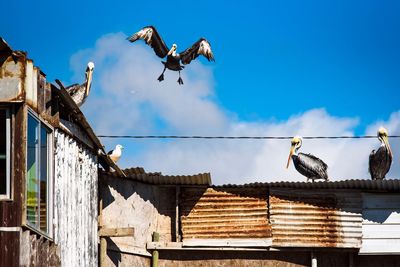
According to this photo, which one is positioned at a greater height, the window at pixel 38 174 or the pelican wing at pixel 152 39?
the pelican wing at pixel 152 39

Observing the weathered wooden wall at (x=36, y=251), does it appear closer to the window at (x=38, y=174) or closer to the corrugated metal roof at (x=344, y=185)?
the window at (x=38, y=174)

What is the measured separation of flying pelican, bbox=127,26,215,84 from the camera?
26688 mm

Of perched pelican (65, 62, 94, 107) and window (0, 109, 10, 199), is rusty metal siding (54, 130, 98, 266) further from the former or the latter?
perched pelican (65, 62, 94, 107)

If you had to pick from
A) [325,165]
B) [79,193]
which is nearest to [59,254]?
[79,193]

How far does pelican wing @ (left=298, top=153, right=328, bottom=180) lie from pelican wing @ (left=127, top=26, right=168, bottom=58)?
5262 mm

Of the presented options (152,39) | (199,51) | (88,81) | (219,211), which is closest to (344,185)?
(219,211)

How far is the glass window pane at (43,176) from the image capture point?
14.5 metres

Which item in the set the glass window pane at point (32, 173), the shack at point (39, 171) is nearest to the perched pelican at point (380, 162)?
the shack at point (39, 171)

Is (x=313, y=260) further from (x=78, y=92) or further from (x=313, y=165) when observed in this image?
(x=78, y=92)

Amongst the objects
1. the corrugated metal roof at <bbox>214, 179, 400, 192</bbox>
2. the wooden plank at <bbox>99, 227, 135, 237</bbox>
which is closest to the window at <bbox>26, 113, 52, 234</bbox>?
the wooden plank at <bbox>99, 227, 135, 237</bbox>

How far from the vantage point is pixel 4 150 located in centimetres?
1361

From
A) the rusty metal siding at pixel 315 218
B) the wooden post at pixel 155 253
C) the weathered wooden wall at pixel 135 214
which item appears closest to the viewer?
the weathered wooden wall at pixel 135 214

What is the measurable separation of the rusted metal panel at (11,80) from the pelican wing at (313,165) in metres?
10.7

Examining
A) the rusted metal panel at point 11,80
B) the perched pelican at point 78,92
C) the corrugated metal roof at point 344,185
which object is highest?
the perched pelican at point 78,92
